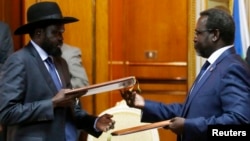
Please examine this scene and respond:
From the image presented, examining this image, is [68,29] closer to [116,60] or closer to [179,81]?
[116,60]

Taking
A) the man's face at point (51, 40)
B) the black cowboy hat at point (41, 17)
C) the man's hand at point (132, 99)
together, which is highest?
the black cowboy hat at point (41, 17)

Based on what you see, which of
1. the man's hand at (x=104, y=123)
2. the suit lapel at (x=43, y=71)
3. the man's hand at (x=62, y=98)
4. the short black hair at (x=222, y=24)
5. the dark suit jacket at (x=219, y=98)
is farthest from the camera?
the man's hand at (x=104, y=123)

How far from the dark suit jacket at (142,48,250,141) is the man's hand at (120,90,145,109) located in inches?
12.2

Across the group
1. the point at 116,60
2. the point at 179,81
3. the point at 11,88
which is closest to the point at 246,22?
the point at 179,81

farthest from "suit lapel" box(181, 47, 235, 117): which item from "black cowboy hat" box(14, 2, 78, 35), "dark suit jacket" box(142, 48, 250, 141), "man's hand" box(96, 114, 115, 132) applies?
"black cowboy hat" box(14, 2, 78, 35)

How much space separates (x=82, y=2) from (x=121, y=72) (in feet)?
2.84

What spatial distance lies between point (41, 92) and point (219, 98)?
100 centimetres

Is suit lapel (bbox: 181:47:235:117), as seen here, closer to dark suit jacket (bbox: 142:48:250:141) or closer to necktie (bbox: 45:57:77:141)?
dark suit jacket (bbox: 142:48:250:141)

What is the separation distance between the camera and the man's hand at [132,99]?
2969 millimetres

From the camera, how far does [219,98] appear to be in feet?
8.55

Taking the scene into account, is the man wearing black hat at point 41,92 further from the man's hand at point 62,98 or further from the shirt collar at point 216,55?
the shirt collar at point 216,55

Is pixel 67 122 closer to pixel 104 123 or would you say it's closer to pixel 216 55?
pixel 104 123

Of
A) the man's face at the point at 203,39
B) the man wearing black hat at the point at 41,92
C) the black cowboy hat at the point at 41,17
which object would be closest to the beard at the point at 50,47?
the man wearing black hat at the point at 41,92

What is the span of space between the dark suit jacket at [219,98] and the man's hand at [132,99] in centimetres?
31
